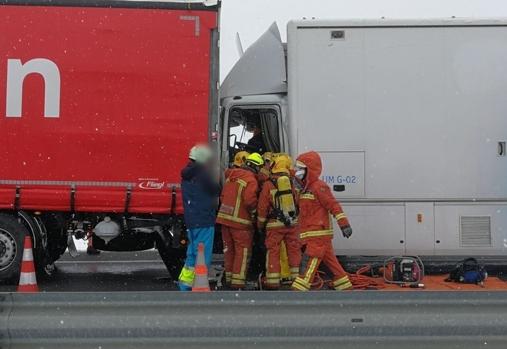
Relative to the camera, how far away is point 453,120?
852 centimetres

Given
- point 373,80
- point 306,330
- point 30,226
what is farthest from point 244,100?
point 306,330

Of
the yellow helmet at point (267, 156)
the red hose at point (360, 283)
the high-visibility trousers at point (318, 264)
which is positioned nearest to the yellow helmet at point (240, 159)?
the yellow helmet at point (267, 156)

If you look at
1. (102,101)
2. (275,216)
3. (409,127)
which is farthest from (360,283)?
(102,101)

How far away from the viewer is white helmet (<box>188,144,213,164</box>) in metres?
7.87

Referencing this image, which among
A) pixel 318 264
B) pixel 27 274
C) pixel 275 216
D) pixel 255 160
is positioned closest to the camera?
pixel 27 274

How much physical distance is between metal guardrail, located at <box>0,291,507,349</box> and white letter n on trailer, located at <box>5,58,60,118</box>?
459 cm

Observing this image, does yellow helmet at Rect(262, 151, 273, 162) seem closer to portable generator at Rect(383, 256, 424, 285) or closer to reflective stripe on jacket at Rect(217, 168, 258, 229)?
reflective stripe on jacket at Rect(217, 168, 258, 229)

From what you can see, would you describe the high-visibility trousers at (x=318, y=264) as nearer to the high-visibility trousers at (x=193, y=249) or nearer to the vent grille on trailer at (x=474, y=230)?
the high-visibility trousers at (x=193, y=249)

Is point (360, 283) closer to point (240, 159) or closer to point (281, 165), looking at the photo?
point (281, 165)

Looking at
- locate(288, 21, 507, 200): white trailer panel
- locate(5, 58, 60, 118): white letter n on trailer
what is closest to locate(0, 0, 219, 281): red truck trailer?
locate(5, 58, 60, 118): white letter n on trailer

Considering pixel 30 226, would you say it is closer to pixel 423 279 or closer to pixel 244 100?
pixel 244 100

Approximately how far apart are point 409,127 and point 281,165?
1718 mm

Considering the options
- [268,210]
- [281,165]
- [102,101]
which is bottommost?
[268,210]

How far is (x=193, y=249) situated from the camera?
8070mm
